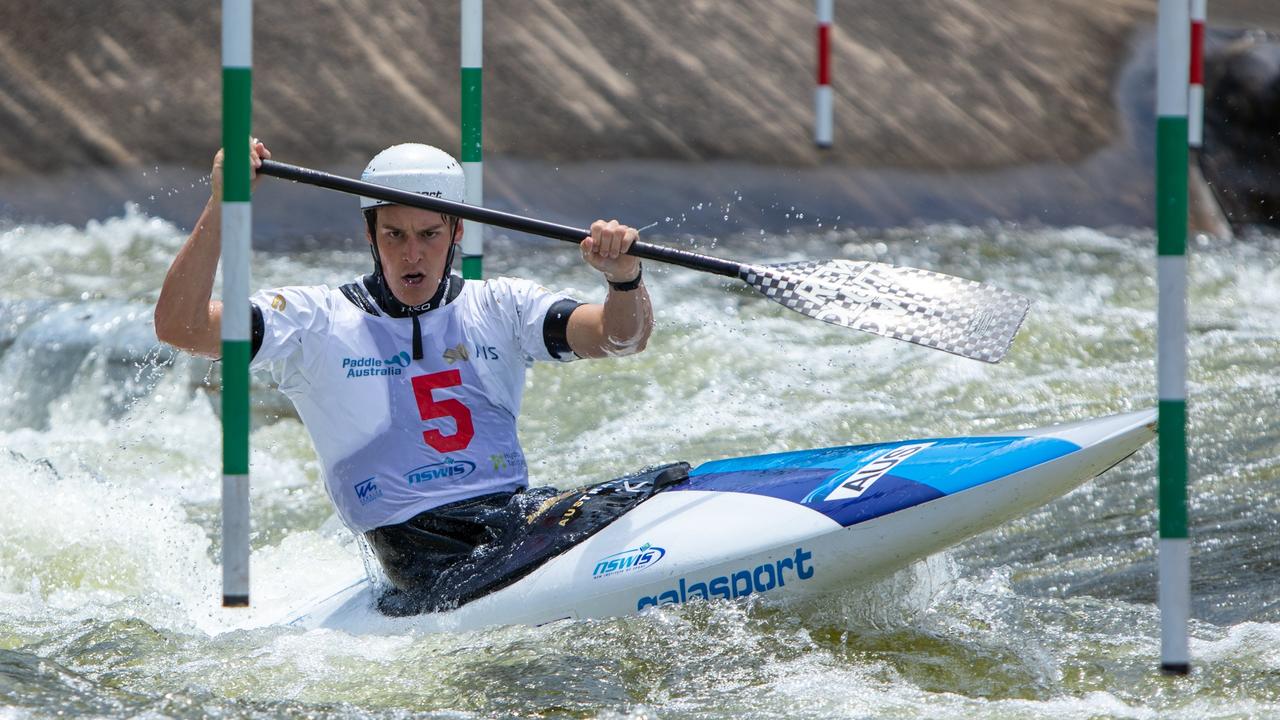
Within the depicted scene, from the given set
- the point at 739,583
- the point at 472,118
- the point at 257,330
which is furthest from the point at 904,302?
the point at 472,118

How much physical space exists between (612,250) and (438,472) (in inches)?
22.9

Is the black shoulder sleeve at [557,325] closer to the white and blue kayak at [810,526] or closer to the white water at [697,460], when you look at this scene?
the white and blue kayak at [810,526]

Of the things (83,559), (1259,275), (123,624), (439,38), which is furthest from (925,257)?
(123,624)

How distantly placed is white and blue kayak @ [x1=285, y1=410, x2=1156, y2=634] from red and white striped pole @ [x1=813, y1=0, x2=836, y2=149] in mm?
4917

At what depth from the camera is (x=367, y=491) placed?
3129 mm

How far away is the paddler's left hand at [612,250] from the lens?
3.02 m

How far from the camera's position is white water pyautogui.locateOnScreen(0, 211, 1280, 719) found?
275cm

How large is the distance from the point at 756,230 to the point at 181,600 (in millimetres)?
4927

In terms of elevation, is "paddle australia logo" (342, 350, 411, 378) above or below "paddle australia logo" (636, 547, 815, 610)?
above

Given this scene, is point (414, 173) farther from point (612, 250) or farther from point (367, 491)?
point (367, 491)

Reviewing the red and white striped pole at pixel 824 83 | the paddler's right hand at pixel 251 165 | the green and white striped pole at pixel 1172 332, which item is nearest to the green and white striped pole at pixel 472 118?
the paddler's right hand at pixel 251 165

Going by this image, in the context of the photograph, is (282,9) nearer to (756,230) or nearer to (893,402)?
(756,230)

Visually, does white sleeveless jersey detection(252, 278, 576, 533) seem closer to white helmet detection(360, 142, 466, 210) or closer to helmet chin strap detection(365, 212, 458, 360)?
helmet chin strap detection(365, 212, 458, 360)

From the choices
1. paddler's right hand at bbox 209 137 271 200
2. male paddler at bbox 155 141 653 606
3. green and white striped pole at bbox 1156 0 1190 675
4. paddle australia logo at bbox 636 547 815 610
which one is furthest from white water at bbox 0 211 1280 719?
paddler's right hand at bbox 209 137 271 200
